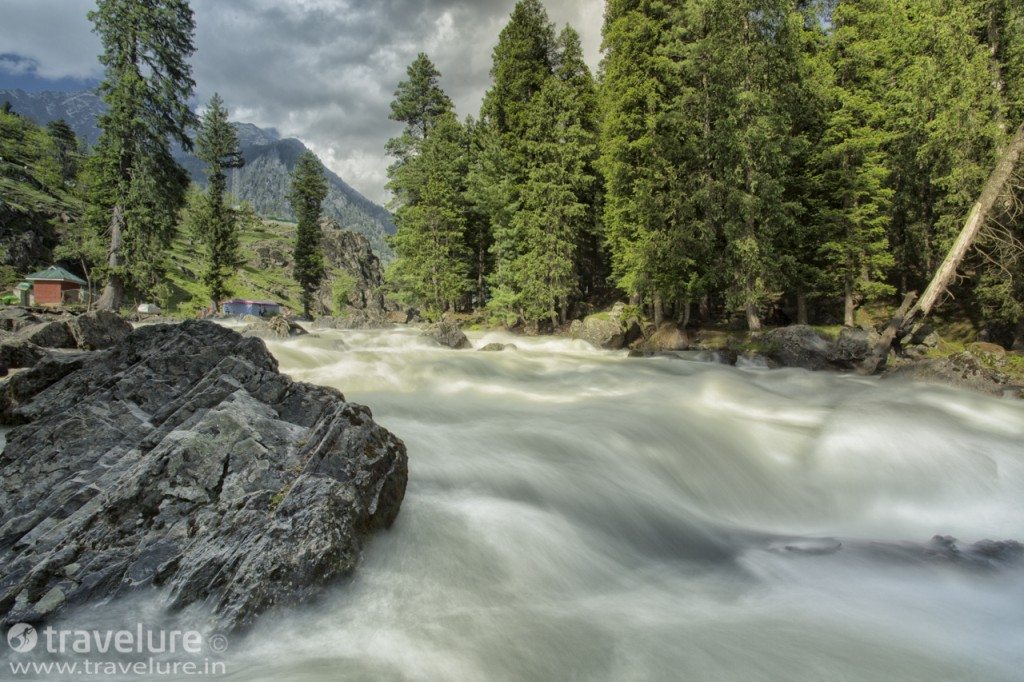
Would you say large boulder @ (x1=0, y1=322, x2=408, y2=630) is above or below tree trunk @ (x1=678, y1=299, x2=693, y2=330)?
below

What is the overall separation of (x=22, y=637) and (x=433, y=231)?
2949 centimetres

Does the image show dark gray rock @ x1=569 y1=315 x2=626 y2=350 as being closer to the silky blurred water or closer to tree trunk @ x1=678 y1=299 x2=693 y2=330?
tree trunk @ x1=678 y1=299 x2=693 y2=330

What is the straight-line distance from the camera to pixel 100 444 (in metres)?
4.33

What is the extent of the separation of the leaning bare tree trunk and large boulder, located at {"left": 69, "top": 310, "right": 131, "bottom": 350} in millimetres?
20040

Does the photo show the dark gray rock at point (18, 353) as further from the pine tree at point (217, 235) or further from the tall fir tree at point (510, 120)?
the pine tree at point (217, 235)

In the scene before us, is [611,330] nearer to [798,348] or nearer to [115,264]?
[798,348]

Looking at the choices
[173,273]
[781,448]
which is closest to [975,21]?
[781,448]

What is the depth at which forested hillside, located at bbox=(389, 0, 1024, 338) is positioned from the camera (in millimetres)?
16953

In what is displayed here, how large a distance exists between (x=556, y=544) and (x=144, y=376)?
4.90m

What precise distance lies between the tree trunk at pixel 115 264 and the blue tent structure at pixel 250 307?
35.7 metres

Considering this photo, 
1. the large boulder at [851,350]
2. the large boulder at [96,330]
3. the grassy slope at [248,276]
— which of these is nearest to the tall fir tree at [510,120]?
the large boulder at [851,350]

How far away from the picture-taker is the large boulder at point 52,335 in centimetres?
1048

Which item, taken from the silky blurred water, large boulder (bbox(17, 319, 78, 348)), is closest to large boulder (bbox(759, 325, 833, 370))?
the silky blurred water

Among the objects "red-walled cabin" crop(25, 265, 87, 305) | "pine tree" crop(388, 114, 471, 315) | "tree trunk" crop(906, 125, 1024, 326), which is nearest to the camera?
"tree trunk" crop(906, 125, 1024, 326)
